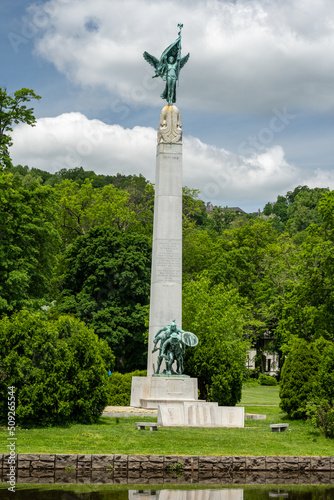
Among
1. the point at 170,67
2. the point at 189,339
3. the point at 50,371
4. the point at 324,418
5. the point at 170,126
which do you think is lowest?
the point at 324,418

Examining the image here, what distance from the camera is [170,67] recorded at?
3045 cm

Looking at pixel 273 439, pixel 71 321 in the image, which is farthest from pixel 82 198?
pixel 273 439

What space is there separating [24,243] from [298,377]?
15611 mm

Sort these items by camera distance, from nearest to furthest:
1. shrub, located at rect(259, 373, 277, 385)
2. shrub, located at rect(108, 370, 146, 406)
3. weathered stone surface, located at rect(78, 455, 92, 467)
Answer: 1. weathered stone surface, located at rect(78, 455, 92, 467)
2. shrub, located at rect(108, 370, 146, 406)
3. shrub, located at rect(259, 373, 277, 385)

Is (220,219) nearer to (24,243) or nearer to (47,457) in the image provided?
(24,243)

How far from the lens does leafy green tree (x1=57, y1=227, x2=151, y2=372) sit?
46375 mm

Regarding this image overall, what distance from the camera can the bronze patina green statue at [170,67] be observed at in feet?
99.4

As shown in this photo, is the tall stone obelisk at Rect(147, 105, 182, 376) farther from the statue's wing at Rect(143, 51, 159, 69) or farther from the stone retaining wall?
the stone retaining wall

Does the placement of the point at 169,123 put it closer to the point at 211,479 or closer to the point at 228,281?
the point at 211,479

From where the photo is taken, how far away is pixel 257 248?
207 ft

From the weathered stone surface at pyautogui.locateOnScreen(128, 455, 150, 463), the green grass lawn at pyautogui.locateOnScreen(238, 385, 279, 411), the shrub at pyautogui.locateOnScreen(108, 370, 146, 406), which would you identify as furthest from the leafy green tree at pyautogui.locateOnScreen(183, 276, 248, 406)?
the weathered stone surface at pyautogui.locateOnScreen(128, 455, 150, 463)

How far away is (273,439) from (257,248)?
46960 millimetres

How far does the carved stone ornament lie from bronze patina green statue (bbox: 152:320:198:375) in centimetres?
862

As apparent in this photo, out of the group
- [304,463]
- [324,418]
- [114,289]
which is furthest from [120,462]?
[114,289]
